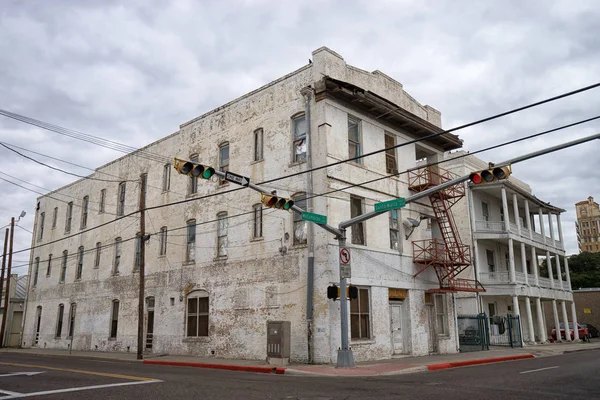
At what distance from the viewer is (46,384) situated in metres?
11.3

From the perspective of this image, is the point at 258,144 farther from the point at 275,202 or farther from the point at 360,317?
the point at 360,317

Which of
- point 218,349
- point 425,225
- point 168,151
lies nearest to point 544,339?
point 425,225

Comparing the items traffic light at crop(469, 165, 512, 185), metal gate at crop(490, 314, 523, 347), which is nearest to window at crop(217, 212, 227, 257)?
traffic light at crop(469, 165, 512, 185)

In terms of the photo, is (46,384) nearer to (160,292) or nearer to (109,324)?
(160,292)

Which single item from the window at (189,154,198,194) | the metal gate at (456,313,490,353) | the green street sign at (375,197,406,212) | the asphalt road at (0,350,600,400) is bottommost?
the asphalt road at (0,350,600,400)

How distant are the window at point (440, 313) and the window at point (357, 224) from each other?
19.0ft

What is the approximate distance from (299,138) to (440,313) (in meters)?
10.7

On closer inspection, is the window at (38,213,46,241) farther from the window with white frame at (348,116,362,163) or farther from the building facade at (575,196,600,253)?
the building facade at (575,196,600,253)

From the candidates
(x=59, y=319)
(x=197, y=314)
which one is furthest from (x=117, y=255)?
(x=197, y=314)

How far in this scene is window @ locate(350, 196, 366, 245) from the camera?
19.6m

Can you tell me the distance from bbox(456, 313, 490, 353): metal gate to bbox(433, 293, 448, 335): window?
1.88 metres

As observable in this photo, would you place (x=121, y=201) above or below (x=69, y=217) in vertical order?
below

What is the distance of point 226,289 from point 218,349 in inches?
100.0

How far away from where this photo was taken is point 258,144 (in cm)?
→ 2225
